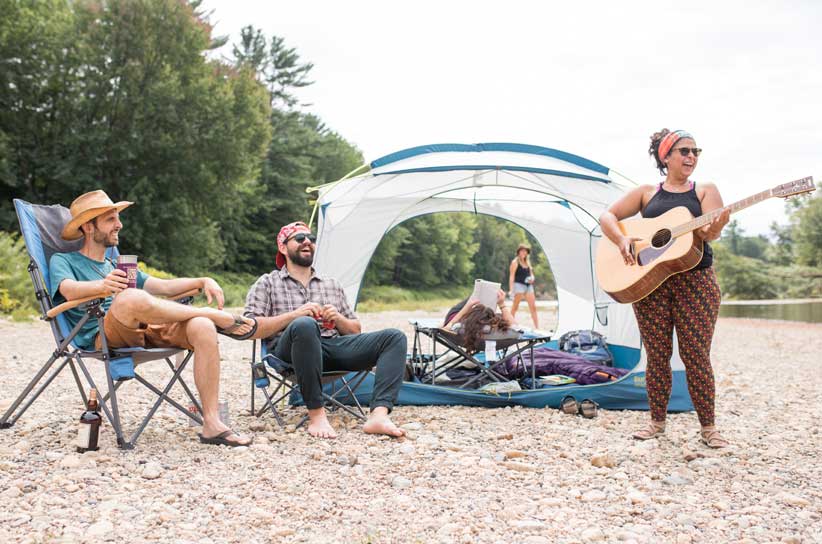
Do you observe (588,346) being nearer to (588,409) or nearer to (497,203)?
(588,409)

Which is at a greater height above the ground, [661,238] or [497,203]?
[497,203]

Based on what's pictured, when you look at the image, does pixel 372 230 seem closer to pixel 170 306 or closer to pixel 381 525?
pixel 170 306

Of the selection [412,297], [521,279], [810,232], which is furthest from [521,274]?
[810,232]

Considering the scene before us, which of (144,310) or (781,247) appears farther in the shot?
(781,247)

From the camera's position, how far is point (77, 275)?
Answer: 3.26 meters

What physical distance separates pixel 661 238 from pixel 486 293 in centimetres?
183

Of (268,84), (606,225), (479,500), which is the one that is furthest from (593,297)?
(268,84)

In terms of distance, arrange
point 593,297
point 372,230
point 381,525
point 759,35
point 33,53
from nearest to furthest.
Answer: point 381,525 < point 372,230 < point 593,297 < point 759,35 < point 33,53

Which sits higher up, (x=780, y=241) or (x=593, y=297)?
(x=780, y=241)

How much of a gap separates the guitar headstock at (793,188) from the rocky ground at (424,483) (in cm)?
119

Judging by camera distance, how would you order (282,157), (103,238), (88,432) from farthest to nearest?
(282,157) < (103,238) < (88,432)

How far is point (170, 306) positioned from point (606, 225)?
2.15 meters

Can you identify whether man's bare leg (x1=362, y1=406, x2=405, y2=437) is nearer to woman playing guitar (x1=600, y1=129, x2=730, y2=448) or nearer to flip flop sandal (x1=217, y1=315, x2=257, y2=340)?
flip flop sandal (x1=217, y1=315, x2=257, y2=340)

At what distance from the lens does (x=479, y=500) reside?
2555 millimetres
